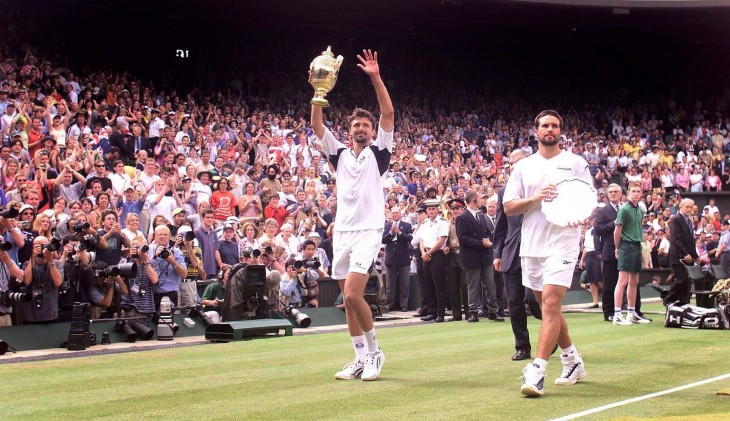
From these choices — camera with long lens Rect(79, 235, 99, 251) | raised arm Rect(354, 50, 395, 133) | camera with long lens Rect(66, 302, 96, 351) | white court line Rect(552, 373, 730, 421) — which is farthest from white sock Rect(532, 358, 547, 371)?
camera with long lens Rect(79, 235, 99, 251)

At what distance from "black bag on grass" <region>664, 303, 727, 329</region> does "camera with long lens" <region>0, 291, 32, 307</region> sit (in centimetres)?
867

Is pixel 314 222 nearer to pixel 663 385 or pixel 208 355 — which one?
pixel 208 355

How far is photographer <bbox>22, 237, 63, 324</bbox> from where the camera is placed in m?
12.7

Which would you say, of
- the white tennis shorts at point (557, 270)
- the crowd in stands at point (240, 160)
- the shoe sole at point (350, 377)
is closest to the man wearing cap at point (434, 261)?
the crowd in stands at point (240, 160)

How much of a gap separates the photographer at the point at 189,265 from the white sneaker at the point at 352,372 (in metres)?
6.57

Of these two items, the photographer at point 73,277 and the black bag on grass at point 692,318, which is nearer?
the photographer at point 73,277

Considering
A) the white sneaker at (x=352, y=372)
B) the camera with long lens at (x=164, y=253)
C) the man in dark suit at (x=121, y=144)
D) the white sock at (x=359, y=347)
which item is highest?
the man in dark suit at (x=121, y=144)

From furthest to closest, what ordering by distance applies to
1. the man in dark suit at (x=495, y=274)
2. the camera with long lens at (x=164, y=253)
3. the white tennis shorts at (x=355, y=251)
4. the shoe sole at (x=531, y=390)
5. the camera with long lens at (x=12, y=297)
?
the man in dark suit at (x=495, y=274) → the camera with long lens at (x=164, y=253) → the camera with long lens at (x=12, y=297) → the white tennis shorts at (x=355, y=251) → the shoe sole at (x=531, y=390)

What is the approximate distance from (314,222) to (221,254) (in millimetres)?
3301

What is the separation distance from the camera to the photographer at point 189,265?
1501 centimetres

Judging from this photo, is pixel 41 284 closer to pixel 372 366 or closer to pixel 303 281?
pixel 303 281

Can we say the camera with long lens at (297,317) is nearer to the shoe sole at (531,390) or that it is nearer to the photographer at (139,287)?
the photographer at (139,287)

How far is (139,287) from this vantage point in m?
14.2

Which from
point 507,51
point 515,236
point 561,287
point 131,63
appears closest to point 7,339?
point 515,236
